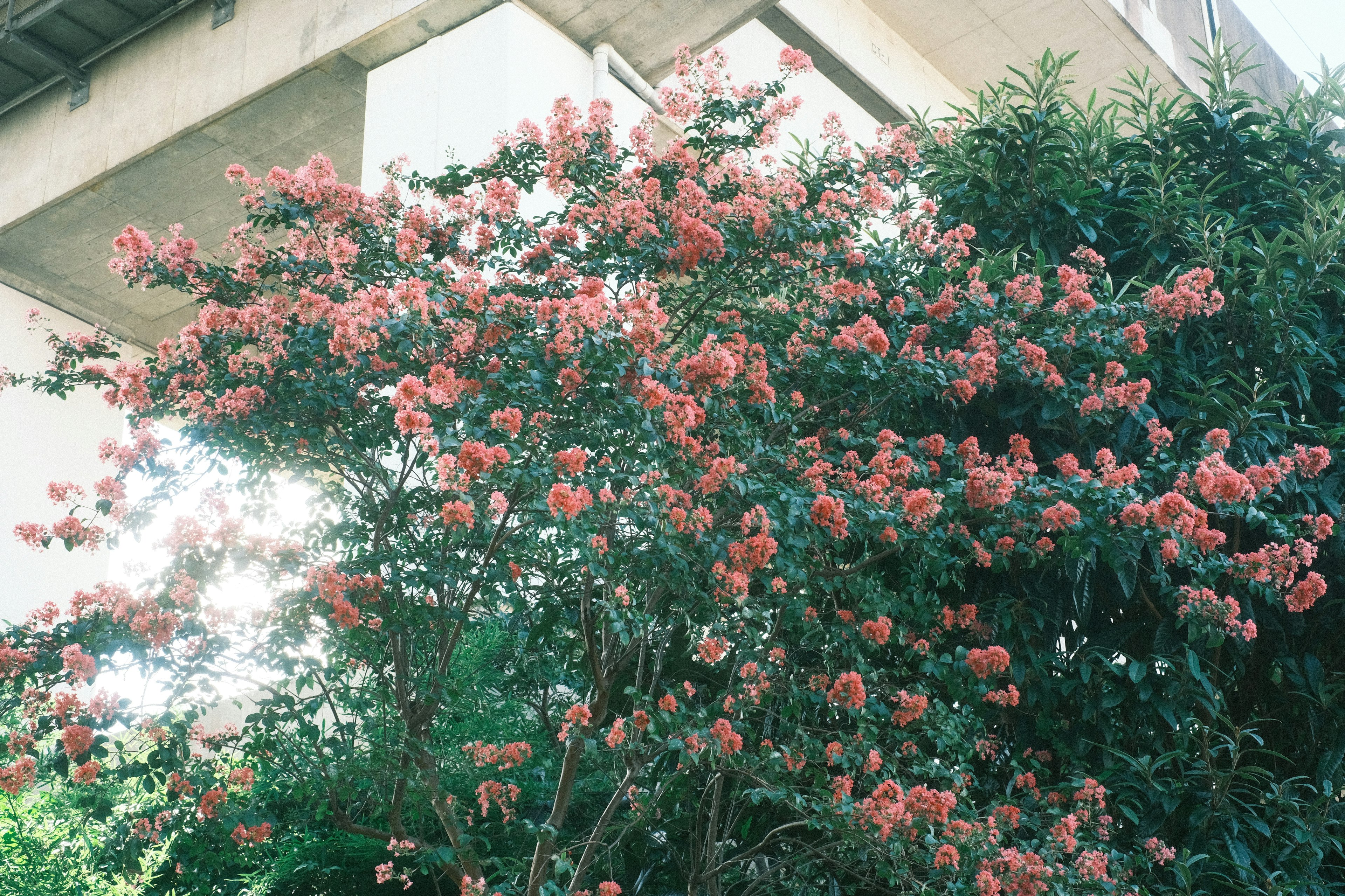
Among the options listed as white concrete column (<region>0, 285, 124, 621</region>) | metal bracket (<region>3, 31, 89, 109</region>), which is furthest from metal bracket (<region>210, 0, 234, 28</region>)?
white concrete column (<region>0, 285, 124, 621</region>)

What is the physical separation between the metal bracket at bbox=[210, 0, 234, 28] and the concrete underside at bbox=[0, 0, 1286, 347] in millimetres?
48

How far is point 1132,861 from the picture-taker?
2906 millimetres

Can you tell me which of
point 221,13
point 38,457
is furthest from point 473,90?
point 38,457

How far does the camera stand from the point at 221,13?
6.63m

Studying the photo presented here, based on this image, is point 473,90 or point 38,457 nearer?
point 473,90

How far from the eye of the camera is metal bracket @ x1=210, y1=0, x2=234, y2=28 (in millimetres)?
6574

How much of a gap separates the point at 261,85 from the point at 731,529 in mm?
4592

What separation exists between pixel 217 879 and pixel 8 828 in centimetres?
68

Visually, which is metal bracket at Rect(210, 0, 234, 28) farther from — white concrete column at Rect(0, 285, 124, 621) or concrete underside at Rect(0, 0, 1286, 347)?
white concrete column at Rect(0, 285, 124, 621)

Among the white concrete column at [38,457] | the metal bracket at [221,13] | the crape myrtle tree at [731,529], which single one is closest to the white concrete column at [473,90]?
the metal bracket at [221,13]

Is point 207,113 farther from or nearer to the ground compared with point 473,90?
farther from the ground

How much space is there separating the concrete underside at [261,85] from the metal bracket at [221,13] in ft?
0.16

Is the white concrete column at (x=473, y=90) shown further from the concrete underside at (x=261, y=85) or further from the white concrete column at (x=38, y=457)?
the white concrete column at (x=38, y=457)

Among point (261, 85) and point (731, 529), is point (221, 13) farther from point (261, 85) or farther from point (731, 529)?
point (731, 529)
